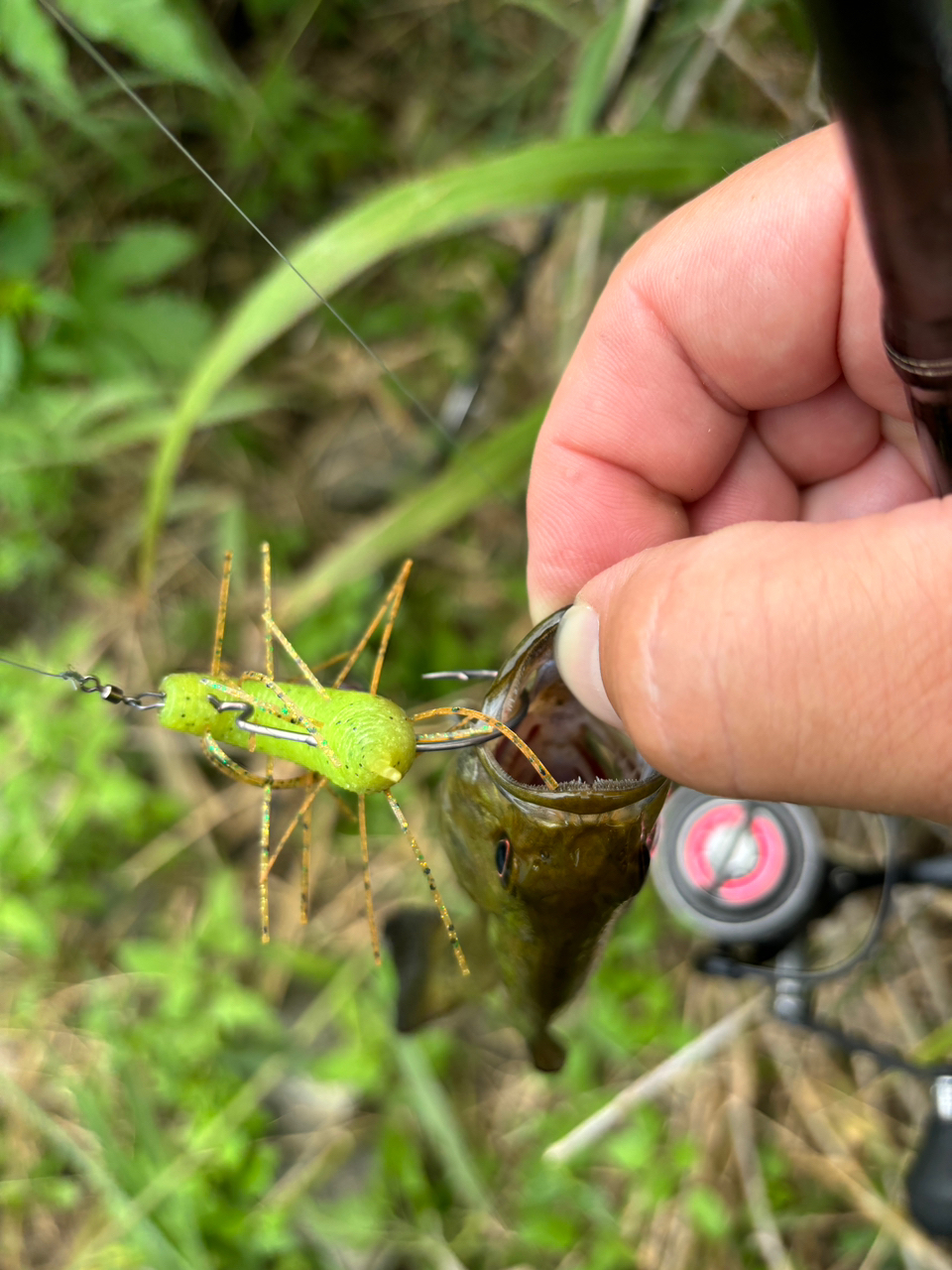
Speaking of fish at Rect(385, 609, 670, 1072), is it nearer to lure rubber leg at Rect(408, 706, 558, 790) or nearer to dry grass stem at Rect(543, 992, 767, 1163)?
lure rubber leg at Rect(408, 706, 558, 790)

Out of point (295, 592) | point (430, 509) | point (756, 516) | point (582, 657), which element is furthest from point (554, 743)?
point (295, 592)

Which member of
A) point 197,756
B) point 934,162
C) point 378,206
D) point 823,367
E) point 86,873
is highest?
point 934,162

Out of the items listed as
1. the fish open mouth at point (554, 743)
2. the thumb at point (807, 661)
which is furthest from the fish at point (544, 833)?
the thumb at point (807, 661)

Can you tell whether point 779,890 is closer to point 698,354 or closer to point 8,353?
point 698,354

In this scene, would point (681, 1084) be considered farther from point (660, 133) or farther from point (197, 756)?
point (660, 133)

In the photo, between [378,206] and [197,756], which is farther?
[197,756]

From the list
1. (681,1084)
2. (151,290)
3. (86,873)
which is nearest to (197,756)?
(86,873)

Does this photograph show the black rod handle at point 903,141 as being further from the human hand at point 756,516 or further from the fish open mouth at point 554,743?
the fish open mouth at point 554,743
